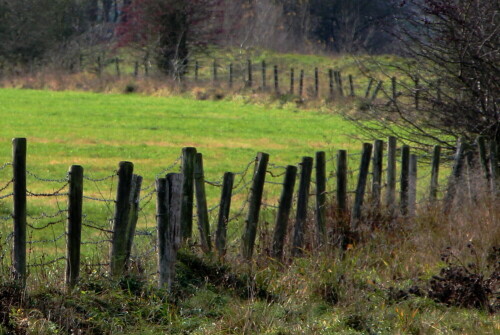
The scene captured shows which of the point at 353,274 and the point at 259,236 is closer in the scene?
the point at 353,274

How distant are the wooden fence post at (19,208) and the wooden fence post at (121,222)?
78 centimetres

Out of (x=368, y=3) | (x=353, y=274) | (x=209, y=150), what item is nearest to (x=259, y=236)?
(x=353, y=274)

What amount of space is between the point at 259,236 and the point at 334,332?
260 cm

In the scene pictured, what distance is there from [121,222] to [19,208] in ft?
2.91

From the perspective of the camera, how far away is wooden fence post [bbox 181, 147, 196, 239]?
303 inches

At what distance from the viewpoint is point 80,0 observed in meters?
74.6

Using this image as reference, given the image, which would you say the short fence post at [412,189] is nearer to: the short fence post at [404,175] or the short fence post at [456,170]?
the short fence post at [404,175]

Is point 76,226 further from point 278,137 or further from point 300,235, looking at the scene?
point 278,137

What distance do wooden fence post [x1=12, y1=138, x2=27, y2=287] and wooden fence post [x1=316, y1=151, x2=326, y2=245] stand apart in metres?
3.69

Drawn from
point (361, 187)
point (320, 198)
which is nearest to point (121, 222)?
point (320, 198)

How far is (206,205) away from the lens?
8141mm

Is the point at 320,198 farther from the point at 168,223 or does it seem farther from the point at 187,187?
the point at 168,223

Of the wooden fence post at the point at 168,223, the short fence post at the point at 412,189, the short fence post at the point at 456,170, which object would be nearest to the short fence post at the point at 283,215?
the wooden fence post at the point at 168,223

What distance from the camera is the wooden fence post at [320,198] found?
9383 mm
